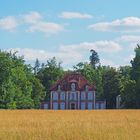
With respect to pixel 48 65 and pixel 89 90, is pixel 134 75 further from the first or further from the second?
pixel 48 65

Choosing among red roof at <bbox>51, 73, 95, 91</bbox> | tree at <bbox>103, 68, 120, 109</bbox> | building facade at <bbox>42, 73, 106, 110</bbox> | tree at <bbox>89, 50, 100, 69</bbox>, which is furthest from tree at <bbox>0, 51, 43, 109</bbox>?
tree at <bbox>89, 50, 100, 69</bbox>

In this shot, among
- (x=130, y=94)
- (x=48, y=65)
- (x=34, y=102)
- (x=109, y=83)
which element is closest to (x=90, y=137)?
(x=130, y=94)

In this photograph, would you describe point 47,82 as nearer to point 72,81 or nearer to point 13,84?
point 72,81

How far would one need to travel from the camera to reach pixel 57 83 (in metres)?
128

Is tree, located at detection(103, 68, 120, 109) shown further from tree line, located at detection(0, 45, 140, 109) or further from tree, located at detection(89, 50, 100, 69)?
tree, located at detection(89, 50, 100, 69)

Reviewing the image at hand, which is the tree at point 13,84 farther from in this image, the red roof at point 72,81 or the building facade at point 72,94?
the red roof at point 72,81

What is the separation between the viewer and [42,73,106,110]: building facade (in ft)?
420

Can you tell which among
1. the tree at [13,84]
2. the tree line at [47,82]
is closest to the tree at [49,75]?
the tree line at [47,82]

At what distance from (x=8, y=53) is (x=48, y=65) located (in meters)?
33.9

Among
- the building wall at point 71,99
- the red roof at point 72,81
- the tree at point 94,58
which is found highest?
the tree at point 94,58

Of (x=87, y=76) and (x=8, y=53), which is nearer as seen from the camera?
(x=8, y=53)

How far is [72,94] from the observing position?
427 feet

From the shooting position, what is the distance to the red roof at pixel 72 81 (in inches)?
5044

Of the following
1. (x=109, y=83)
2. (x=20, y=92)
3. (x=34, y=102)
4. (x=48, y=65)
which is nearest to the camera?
(x=20, y=92)
